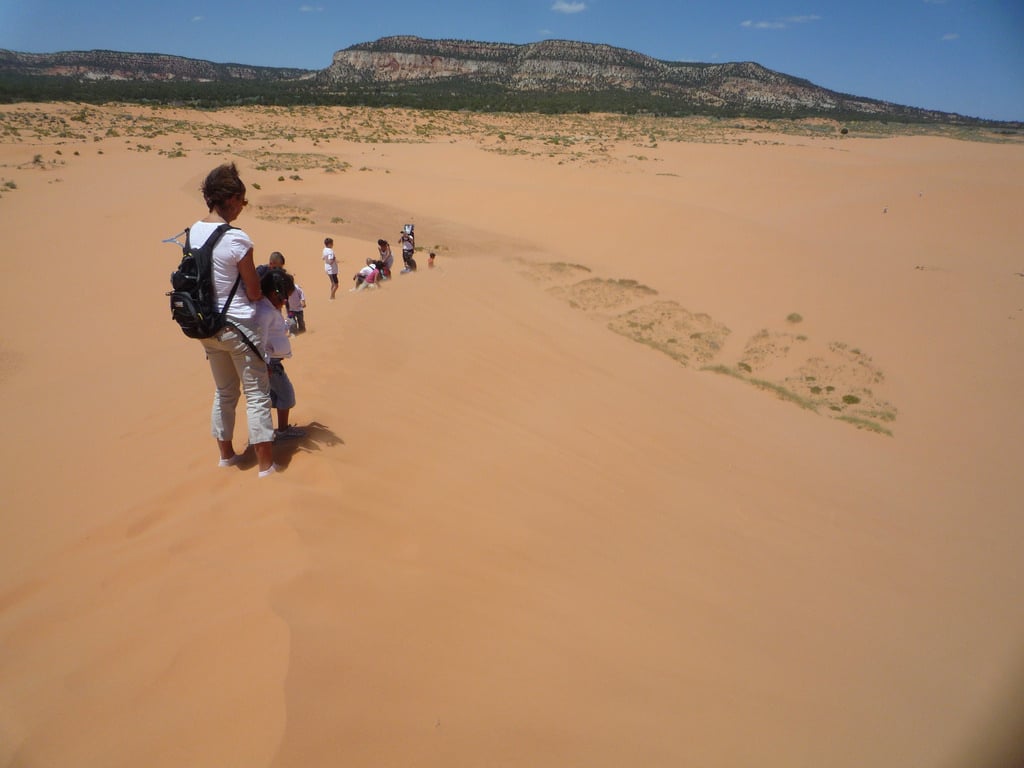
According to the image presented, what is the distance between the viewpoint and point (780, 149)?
107ft

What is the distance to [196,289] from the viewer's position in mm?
2799

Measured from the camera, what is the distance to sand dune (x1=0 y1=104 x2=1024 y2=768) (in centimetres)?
200

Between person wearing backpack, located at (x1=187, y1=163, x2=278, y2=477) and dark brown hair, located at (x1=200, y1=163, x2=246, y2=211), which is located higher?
dark brown hair, located at (x1=200, y1=163, x2=246, y2=211)

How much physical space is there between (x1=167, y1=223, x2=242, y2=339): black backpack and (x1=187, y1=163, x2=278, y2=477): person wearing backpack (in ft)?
0.09

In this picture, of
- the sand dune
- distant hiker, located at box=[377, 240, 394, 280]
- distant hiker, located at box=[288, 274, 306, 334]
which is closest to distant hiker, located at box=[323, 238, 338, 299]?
distant hiker, located at box=[377, 240, 394, 280]

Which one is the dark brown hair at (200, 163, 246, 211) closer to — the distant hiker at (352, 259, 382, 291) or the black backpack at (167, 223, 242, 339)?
the black backpack at (167, 223, 242, 339)

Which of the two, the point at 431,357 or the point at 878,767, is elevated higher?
the point at 431,357

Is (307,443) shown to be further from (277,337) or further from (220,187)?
(220,187)

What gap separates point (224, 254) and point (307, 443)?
3.90ft

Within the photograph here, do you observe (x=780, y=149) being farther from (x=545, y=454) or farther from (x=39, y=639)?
(x=39, y=639)

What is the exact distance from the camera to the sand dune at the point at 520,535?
200cm

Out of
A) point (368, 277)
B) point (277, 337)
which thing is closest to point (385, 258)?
point (368, 277)

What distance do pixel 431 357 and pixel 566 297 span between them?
21.7 feet

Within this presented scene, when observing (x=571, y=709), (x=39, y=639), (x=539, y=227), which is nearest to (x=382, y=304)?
(x=39, y=639)
